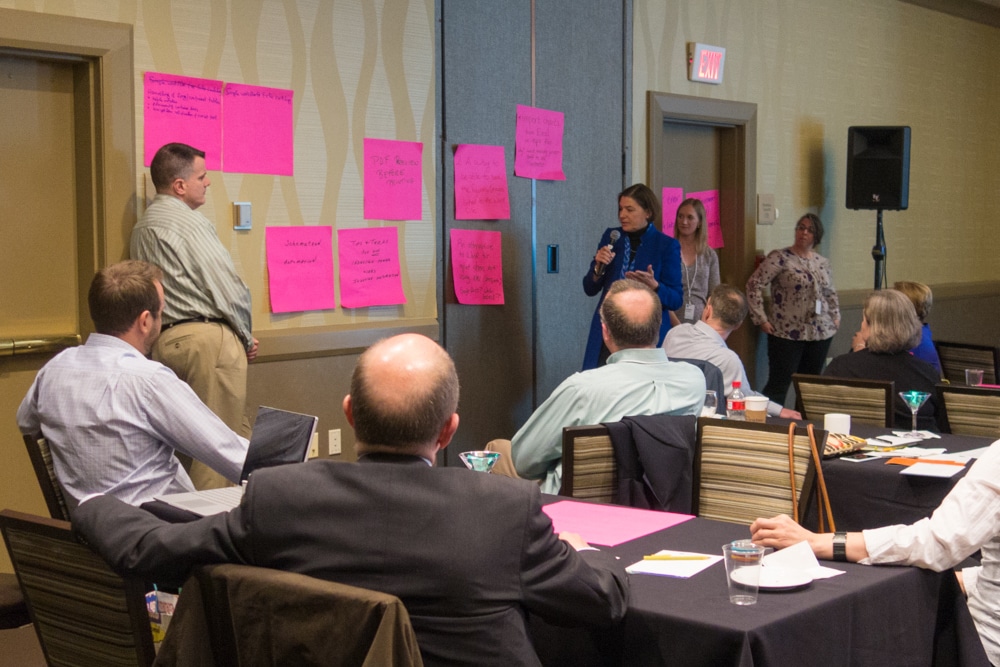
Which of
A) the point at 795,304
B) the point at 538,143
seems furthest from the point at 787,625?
the point at 795,304

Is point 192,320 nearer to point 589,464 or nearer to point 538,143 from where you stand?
point 589,464

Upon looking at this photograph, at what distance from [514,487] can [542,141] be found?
4.86 metres

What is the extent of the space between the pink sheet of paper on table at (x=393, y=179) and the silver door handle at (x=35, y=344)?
1.55 metres

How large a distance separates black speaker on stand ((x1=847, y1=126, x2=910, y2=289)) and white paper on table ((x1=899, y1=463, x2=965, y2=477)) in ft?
16.4

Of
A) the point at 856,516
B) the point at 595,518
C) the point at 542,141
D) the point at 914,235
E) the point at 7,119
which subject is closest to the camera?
the point at 595,518

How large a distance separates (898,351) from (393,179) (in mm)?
2425

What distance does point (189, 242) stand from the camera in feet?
14.1

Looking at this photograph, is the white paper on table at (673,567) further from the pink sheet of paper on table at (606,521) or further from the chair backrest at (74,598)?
the chair backrest at (74,598)

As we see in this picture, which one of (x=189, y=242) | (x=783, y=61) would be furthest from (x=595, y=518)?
(x=783, y=61)

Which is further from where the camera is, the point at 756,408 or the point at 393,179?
the point at 393,179

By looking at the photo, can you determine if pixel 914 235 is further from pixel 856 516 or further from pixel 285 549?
pixel 285 549

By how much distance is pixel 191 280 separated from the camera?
4.36 meters

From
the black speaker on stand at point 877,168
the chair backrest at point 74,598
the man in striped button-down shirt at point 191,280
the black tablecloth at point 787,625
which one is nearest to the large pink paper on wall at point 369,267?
the man in striped button-down shirt at point 191,280

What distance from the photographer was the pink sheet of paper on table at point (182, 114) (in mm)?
4500
